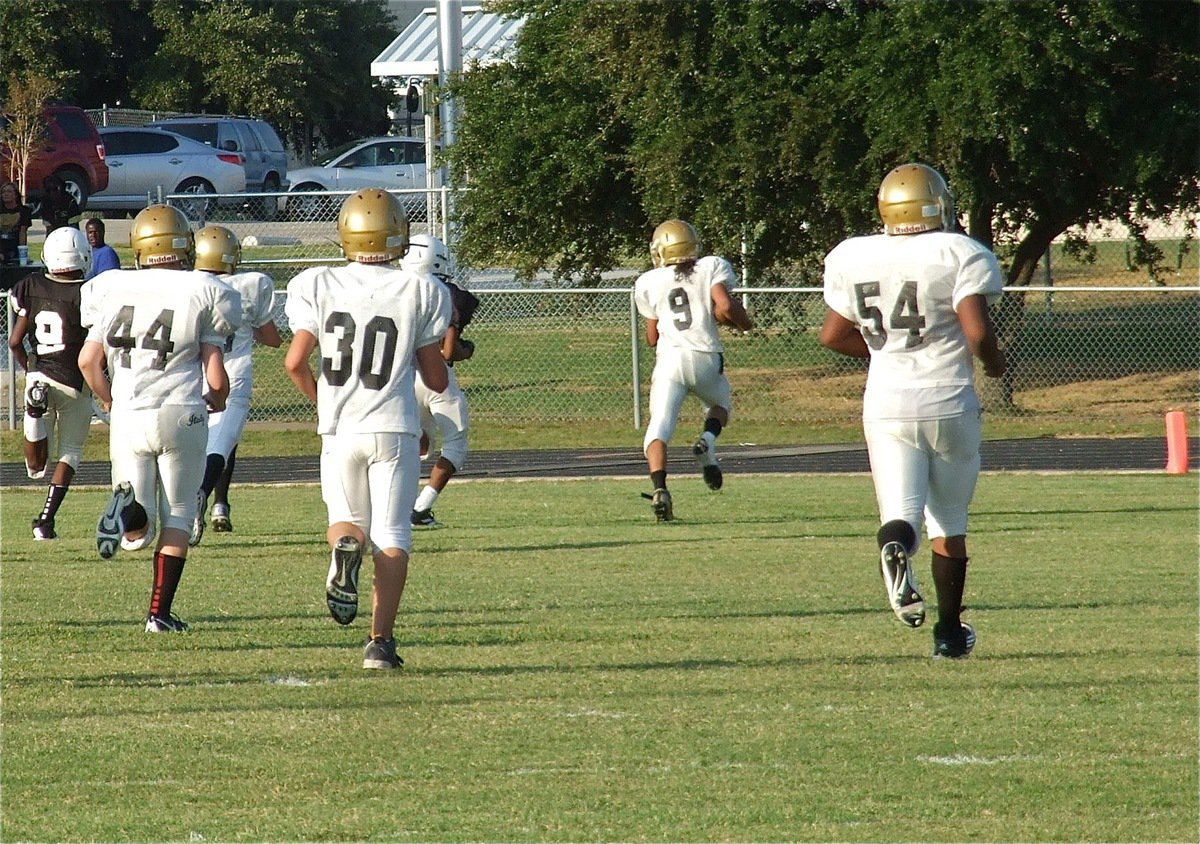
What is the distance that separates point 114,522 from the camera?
8.29m

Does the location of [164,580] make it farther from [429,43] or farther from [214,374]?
[429,43]

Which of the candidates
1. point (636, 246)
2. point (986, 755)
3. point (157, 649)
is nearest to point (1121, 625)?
point (986, 755)

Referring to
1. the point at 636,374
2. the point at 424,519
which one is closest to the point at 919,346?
the point at 424,519

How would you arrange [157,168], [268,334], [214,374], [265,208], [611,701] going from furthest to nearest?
[157,168] < [265,208] < [268,334] < [214,374] < [611,701]

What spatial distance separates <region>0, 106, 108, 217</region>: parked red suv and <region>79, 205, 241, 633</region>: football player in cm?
2629

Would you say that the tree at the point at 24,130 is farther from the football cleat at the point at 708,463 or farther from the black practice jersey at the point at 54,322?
the football cleat at the point at 708,463

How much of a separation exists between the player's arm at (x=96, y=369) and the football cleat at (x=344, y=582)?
2.09 metres

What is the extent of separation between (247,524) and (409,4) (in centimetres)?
5184

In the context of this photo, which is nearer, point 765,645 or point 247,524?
point 765,645

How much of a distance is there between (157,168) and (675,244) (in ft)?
85.2

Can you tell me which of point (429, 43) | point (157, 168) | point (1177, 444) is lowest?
point (1177, 444)

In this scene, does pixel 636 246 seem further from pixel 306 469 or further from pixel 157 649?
pixel 157 649

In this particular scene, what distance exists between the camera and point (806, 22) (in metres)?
21.5

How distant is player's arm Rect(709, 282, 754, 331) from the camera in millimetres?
12305
